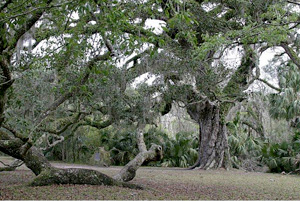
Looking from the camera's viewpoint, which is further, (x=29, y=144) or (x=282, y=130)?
(x=282, y=130)

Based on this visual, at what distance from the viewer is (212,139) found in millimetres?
14508

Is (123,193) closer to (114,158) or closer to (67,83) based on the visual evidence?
(67,83)

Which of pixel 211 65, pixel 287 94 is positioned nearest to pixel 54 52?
pixel 211 65

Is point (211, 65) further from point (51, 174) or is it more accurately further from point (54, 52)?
point (51, 174)

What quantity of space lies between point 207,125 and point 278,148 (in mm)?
3686

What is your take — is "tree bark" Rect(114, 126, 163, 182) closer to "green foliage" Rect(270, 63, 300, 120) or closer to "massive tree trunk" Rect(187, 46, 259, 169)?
"massive tree trunk" Rect(187, 46, 259, 169)

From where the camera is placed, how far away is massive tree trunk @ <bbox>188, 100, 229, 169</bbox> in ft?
47.1

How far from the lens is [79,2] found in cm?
357

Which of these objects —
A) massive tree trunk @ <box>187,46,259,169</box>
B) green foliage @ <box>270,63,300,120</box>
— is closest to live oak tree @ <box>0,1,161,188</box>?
massive tree trunk @ <box>187,46,259,169</box>

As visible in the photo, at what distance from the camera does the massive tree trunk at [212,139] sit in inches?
565

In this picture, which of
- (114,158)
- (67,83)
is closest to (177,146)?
(114,158)

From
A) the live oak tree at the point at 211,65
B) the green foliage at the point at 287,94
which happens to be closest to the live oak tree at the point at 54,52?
the live oak tree at the point at 211,65

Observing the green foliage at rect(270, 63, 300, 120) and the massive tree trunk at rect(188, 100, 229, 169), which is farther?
the green foliage at rect(270, 63, 300, 120)

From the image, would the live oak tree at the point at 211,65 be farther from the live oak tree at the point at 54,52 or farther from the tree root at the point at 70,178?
the tree root at the point at 70,178
